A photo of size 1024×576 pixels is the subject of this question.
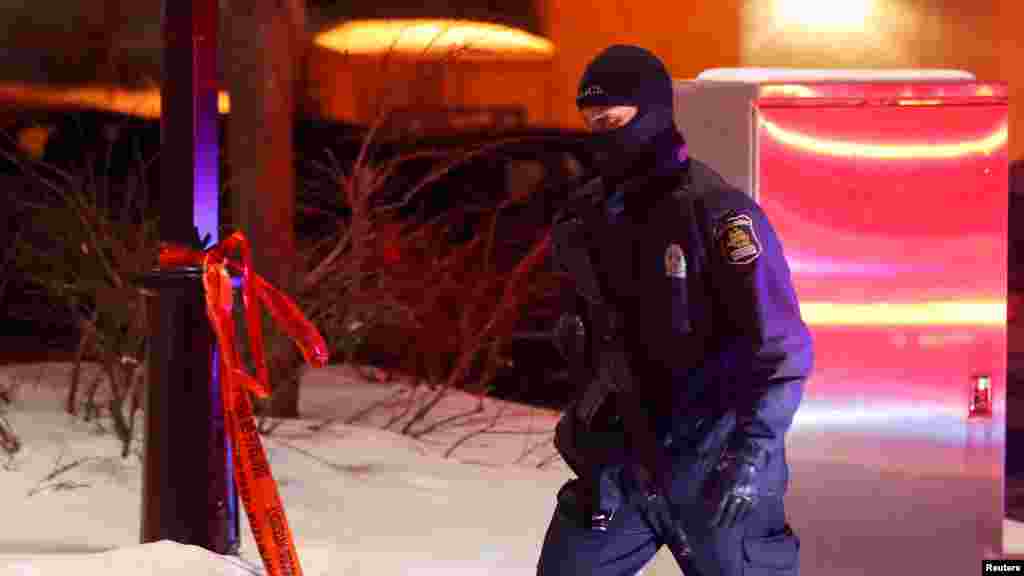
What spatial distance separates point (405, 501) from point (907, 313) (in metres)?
2.41

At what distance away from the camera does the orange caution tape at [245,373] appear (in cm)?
464

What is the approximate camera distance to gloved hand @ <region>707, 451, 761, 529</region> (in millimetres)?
3205

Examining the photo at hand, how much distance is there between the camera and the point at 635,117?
343cm

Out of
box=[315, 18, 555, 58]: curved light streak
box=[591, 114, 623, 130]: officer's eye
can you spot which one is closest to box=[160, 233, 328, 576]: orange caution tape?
box=[591, 114, 623, 130]: officer's eye

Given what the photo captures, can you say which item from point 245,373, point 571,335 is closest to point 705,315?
point 571,335

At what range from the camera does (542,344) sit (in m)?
12.5

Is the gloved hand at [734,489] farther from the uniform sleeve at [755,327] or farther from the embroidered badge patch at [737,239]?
the embroidered badge patch at [737,239]

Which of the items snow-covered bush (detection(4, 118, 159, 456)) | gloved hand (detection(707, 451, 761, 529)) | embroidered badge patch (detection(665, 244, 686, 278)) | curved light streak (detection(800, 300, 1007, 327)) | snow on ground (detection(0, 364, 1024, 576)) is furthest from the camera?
snow-covered bush (detection(4, 118, 159, 456))

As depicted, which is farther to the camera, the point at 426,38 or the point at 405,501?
the point at 426,38

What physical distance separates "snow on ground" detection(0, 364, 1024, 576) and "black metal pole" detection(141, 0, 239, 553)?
177mm

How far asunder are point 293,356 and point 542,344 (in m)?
4.39

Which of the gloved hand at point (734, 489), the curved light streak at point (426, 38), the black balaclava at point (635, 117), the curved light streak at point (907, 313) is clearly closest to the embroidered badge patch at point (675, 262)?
the black balaclava at point (635, 117)

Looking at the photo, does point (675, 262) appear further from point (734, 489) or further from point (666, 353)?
point (734, 489)

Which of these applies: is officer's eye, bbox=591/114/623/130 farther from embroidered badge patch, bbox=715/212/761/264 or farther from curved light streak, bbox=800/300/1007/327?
curved light streak, bbox=800/300/1007/327
